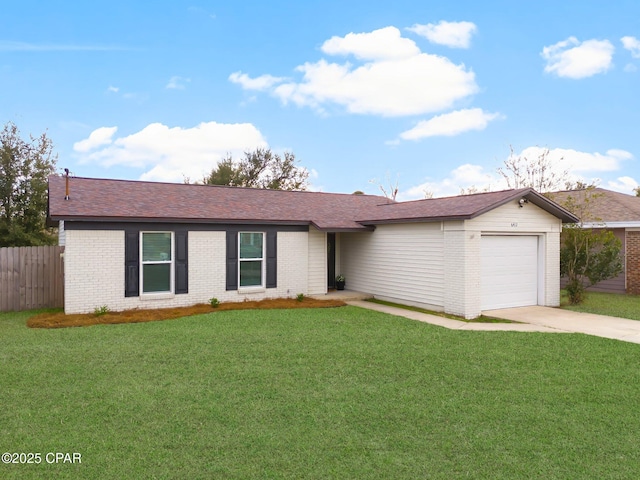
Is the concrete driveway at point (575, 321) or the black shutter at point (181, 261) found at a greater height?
the black shutter at point (181, 261)

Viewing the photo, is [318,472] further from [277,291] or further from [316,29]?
[316,29]

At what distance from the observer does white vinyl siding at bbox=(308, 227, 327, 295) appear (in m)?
14.2

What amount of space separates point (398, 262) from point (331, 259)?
3.25 m

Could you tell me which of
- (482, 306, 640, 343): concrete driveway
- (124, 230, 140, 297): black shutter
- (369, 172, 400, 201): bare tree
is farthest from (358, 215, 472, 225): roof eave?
(369, 172, 400, 201): bare tree

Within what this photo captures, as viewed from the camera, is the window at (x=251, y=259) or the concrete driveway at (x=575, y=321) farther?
the window at (x=251, y=259)

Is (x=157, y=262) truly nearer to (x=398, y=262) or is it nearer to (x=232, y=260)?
(x=232, y=260)

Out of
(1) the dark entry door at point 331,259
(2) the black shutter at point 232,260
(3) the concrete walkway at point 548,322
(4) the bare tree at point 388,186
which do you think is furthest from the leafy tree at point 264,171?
(3) the concrete walkway at point 548,322

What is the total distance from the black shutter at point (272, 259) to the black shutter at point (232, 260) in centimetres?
102

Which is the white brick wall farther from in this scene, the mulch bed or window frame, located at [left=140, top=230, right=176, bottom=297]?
the mulch bed

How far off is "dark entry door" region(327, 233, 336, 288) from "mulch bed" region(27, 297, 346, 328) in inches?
97.2

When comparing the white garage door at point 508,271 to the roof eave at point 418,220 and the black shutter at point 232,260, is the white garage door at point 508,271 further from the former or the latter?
the black shutter at point 232,260

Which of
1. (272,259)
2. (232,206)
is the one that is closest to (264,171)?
(232,206)

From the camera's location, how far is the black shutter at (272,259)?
1329 cm

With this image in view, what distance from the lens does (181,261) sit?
1195cm
